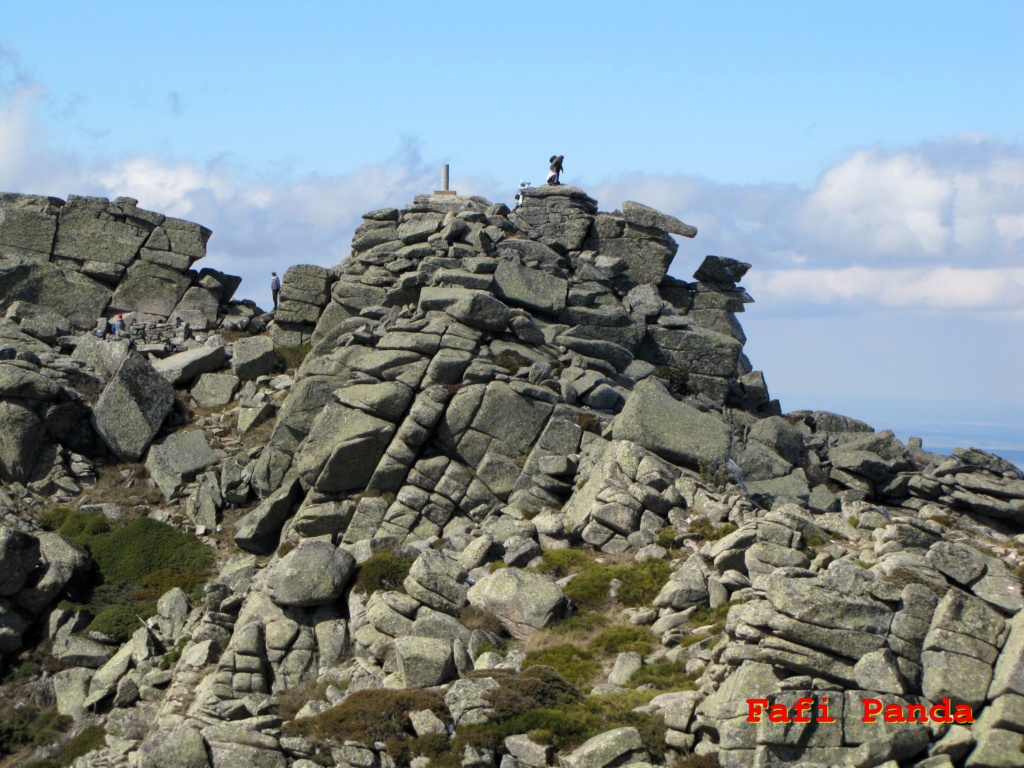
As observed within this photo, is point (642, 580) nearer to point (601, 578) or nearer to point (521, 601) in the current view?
point (601, 578)

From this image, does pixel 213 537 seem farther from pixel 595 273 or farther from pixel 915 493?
pixel 915 493

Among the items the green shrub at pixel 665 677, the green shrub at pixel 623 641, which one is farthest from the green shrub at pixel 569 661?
the green shrub at pixel 665 677

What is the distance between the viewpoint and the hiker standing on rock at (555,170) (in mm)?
69938

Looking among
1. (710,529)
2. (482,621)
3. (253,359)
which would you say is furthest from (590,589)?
(253,359)

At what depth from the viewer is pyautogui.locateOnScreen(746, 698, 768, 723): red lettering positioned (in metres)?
26.9

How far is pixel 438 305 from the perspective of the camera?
Result: 53906mm

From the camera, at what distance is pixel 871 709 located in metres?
26.9

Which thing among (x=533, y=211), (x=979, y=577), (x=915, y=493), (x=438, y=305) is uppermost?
(x=533, y=211)

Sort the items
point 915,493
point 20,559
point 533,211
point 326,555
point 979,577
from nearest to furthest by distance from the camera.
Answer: point 979,577 < point 326,555 < point 20,559 < point 915,493 < point 533,211

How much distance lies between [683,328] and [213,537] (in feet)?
85.1

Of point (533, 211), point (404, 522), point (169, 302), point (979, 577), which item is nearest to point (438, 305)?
point (404, 522)

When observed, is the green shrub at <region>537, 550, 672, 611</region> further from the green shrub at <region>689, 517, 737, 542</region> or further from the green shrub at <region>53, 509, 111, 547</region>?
the green shrub at <region>53, 509, 111, 547</region>

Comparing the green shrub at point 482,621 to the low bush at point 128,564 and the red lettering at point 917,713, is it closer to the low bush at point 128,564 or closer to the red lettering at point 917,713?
the red lettering at point 917,713

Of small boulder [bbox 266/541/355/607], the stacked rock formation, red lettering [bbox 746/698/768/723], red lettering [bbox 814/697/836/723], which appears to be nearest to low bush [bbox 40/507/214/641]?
small boulder [bbox 266/541/355/607]
